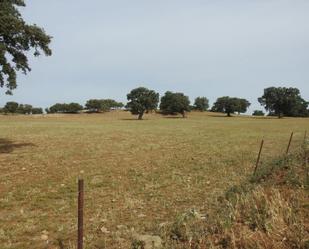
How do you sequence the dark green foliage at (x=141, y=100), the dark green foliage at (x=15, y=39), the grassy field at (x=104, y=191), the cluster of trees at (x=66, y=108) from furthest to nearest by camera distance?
the cluster of trees at (x=66, y=108) → the dark green foliage at (x=141, y=100) → the dark green foliage at (x=15, y=39) → the grassy field at (x=104, y=191)

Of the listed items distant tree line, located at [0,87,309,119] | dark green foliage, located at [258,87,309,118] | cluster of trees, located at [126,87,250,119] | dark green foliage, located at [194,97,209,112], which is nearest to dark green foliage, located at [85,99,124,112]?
distant tree line, located at [0,87,309,119]

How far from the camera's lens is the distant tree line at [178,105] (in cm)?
11712

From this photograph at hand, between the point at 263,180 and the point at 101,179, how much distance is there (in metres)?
7.44


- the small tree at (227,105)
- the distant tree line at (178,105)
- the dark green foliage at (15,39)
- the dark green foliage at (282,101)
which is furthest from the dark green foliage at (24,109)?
the dark green foliage at (15,39)

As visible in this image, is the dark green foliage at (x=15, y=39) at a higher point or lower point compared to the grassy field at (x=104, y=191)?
higher

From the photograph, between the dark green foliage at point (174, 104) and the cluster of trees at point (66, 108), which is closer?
the dark green foliage at point (174, 104)

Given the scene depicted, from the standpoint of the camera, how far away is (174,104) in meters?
133

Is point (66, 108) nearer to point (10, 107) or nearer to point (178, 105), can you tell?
point (10, 107)

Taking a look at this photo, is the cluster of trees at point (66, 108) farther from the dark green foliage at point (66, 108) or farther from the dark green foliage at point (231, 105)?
the dark green foliage at point (231, 105)

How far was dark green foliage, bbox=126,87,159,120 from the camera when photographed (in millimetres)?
115394

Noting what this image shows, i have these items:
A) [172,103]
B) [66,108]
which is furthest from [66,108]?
[172,103]

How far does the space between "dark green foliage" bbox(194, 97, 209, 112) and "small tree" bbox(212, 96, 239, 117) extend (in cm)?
895

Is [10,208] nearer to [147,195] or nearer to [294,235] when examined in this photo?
[147,195]

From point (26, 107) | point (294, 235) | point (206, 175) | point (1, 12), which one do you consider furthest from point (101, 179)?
point (26, 107)
